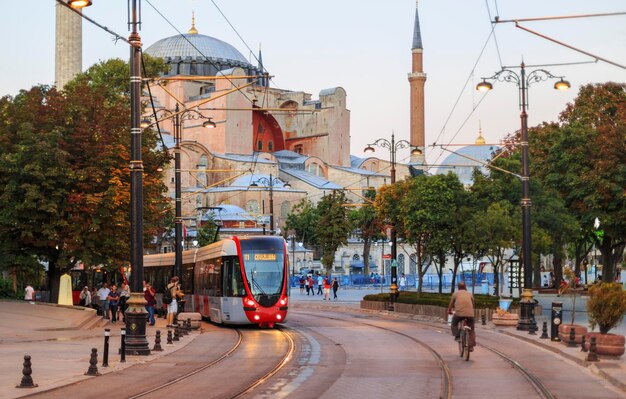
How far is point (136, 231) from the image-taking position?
63.7 ft

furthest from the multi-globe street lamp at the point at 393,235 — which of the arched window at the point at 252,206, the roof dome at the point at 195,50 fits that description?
the roof dome at the point at 195,50

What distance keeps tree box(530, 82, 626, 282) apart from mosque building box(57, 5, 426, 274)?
4494 centimetres

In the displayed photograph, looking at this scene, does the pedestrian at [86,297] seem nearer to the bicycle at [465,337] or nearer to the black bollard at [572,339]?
the black bollard at [572,339]

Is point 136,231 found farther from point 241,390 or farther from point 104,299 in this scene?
point 104,299

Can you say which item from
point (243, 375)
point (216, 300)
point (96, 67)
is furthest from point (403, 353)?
point (96, 67)

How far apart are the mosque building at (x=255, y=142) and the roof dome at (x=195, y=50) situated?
0.19m

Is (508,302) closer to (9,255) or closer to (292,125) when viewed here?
(9,255)

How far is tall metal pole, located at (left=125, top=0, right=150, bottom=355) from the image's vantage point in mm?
19406

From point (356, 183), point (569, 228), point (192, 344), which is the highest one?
point (356, 183)

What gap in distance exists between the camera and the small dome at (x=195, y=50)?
126 m

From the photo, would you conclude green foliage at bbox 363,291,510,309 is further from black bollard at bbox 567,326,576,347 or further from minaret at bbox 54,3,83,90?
minaret at bbox 54,3,83,90

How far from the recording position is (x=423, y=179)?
1656 inches

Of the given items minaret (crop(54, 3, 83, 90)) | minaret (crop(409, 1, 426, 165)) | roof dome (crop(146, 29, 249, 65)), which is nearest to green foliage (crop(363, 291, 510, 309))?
minaret (crop(54, 3, 83, 90))

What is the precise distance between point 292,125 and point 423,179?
292 ft
